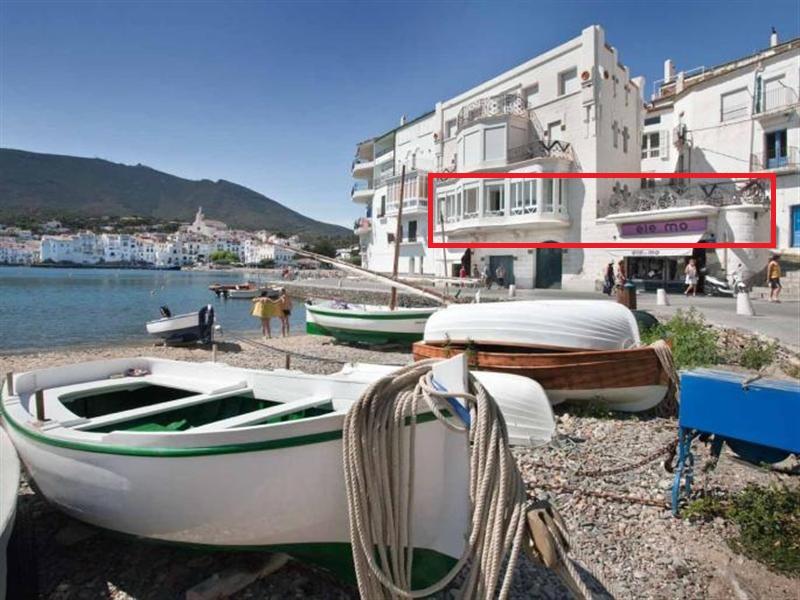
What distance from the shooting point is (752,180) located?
26.0 m

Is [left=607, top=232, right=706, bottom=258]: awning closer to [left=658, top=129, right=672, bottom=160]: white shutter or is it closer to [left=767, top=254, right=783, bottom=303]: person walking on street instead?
[left=767, top=254, right=783, bottom=303]: person walking on street

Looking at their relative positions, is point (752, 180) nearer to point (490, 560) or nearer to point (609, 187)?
point (609, 187)

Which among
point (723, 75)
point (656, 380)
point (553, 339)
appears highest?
point (723, 75)

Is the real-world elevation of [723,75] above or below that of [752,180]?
above

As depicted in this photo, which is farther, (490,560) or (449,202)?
(449,202)

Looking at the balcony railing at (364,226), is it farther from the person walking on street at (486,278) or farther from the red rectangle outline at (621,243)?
the person walking on street at (486,278)

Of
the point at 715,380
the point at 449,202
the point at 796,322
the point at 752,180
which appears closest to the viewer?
the point at 715,380

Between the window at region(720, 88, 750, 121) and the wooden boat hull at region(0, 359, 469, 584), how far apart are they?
1359 inches

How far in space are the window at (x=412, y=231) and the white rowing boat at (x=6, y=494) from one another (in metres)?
40.3

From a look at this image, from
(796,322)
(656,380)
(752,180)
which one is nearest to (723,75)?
(752,180)

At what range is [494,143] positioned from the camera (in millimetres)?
34406

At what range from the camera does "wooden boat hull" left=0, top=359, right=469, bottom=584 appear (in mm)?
3029

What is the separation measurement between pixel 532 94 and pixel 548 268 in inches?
493

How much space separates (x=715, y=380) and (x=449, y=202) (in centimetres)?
3605
